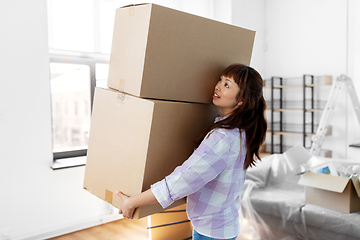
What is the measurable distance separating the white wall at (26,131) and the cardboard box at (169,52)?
4.24 feet

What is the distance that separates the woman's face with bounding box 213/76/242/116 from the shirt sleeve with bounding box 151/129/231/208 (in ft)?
0.43

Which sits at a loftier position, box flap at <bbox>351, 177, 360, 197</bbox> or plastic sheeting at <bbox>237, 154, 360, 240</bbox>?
box flap at <bbox>351, 177, 360, 197</bbox>

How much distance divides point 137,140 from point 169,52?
28 cm

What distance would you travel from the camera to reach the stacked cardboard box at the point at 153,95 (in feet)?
3.05

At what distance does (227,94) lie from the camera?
3.34ft

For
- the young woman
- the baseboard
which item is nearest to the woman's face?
the young woman

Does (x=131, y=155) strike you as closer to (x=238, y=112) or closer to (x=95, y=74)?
(x=238, y=112)

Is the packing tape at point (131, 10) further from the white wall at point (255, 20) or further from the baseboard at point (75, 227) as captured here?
the white wall at point (255, 20)

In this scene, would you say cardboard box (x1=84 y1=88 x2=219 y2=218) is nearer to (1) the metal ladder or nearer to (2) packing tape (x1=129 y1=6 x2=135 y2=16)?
(2) packing tape (x1=129 y1=6 x2=135 y2=16)

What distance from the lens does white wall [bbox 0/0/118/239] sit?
6.71 ft

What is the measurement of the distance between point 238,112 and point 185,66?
0.22 metres

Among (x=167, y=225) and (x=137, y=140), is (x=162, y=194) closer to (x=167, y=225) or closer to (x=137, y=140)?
(x=137, y=140)

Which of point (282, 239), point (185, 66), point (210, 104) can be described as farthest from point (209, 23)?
point (282, 239)

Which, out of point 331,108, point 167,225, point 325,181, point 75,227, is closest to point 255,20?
point 331,108
